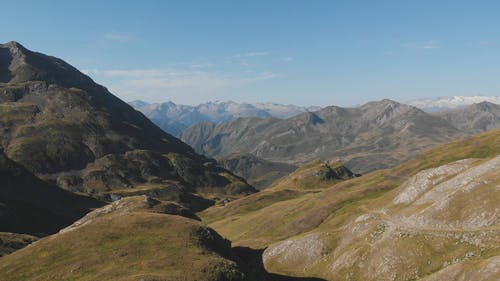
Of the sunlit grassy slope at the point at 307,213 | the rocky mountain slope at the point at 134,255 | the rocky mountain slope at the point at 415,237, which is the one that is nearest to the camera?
the rocky mountain slope at the point at 134,255

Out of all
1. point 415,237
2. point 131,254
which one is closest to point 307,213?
point 415,237

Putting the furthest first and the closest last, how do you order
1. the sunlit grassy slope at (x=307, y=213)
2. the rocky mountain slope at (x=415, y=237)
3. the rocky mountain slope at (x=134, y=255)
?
the sunlit grassy slope at (x=307, y=213) < the rocky mountain slope at (x=415, y=237) < the rocky mountain slope at (x=134, y=255)

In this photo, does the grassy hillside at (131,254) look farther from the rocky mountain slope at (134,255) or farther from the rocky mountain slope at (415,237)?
the rocky mountain slope at (415,237)

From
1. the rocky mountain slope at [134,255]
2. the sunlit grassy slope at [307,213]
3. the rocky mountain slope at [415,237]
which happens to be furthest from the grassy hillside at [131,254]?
the sunlit grassy slope at [307,213]

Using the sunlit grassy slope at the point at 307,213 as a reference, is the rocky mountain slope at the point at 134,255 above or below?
above

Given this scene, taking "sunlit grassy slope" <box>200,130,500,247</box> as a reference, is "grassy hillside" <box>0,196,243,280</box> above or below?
above

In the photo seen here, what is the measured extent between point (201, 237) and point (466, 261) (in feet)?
145

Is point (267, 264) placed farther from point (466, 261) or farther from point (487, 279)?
point (487, 279)

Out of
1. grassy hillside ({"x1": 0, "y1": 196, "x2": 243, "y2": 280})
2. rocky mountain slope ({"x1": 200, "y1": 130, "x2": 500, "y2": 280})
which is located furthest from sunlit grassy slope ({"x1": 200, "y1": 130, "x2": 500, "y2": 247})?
grassy hillside ({"x1": 0, "y1": 196, "x2": 243, "y2": 280})

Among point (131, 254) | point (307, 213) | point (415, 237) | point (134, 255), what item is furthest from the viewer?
point (307, 213)

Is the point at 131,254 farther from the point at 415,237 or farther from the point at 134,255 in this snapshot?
the point at 415,237

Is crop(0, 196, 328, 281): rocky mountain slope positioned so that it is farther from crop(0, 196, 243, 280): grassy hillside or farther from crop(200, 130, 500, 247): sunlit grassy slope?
crop(200, 130, 500, 247): sunlit grassy slope

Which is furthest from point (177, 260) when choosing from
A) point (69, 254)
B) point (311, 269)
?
point (311, 269)

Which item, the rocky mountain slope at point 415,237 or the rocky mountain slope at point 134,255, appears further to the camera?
the rocky mountain slope at point 415,237
